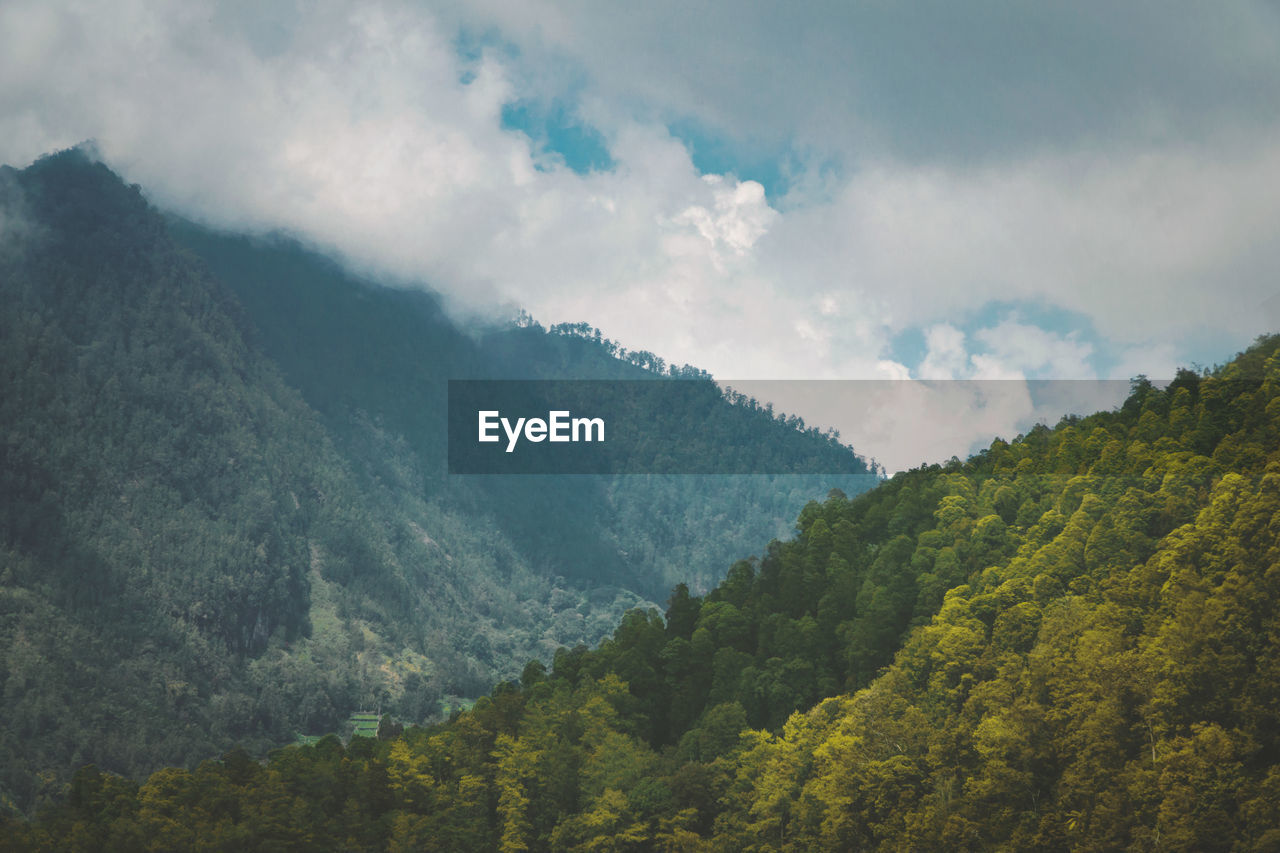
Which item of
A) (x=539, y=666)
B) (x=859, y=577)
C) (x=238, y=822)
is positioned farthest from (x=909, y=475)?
(x=238, y=822)

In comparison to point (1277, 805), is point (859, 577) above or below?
above

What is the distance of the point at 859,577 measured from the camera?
15462 centimetres

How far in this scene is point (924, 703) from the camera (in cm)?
11531

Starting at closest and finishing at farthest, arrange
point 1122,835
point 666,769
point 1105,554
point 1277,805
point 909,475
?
point 1277,805
point 1122,835
point 1105,554
point 666,769
point 909,475

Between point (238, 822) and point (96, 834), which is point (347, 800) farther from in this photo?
point (96, 834)

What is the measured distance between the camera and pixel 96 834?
139 m

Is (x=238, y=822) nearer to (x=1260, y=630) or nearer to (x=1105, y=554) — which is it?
(x=1105, y=554)

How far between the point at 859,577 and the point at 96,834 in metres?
91.7

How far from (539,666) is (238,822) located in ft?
181

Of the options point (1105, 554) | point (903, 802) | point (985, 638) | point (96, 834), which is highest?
point (1105, 554)

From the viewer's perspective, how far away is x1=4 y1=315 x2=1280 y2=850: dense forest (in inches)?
3760

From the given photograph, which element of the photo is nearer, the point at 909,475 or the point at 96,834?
the point at 96,834

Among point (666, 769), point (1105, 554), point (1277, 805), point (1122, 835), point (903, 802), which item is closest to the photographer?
point (1277, 805)

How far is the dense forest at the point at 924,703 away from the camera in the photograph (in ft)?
313
